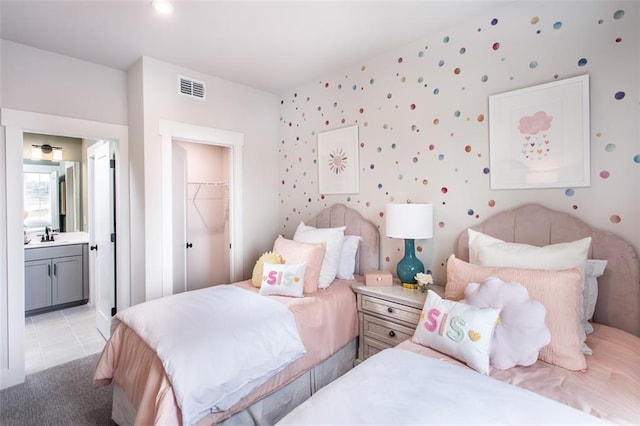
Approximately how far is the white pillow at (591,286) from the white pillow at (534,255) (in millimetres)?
101

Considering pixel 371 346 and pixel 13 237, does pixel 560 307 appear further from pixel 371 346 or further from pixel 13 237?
pixel 13 237

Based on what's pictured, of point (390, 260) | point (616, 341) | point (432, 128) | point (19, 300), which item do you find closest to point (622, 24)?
point (432, 128)

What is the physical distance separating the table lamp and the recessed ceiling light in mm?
1970

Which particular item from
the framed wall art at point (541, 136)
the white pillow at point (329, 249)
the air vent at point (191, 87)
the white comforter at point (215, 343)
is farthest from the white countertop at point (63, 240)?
the framed wall art at point (541, 136)

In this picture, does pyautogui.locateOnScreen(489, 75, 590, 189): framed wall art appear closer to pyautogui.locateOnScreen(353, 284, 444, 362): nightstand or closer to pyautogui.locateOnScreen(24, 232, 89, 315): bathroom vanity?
pyautogui.locateOnScreen(353, 284, 444, 362): nightstand

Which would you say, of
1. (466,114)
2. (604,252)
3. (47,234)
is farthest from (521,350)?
(47,234)

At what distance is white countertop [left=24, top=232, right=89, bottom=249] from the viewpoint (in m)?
3.90

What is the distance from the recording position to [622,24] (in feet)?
5.38

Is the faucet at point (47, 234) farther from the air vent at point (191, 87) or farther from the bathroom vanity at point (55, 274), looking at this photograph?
the air vent at point (191, 87)

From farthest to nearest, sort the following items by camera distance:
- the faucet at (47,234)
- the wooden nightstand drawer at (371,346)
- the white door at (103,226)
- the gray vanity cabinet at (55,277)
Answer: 1. the faucet at (47,234)
2. the gray vanity cabinet at (55,277)
3. the white door at (103,226)
4. the wooden nightstand drawer at (371,346)

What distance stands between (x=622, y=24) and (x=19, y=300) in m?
4.49

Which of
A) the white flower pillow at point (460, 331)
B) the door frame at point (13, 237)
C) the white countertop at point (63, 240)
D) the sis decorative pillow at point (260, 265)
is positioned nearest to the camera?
the white flower pillow at point (460, 331)

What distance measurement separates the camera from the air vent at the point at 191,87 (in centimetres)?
287

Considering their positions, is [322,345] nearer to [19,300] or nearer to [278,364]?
[278,364]
